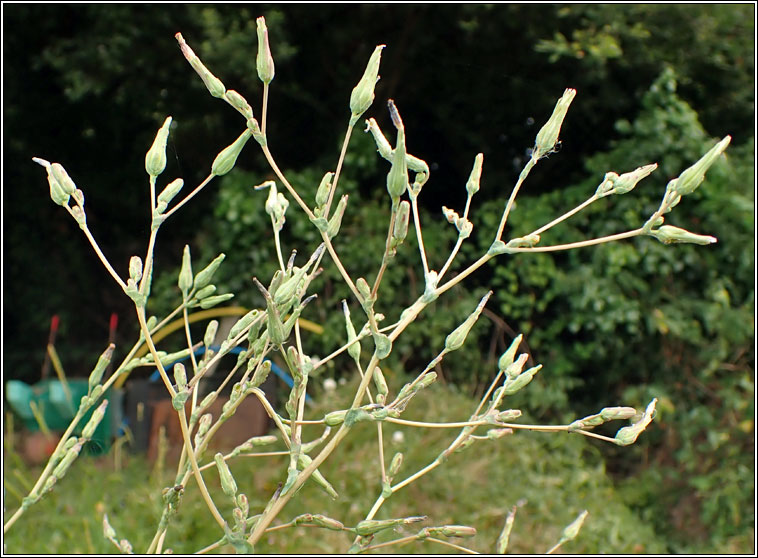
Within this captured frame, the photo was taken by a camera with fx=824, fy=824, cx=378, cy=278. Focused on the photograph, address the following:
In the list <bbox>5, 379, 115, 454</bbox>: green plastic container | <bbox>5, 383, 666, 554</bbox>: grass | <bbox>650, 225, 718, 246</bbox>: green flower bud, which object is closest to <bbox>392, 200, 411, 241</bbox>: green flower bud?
<bbox>650, 225, 718, 246</bbox>: green flower bud

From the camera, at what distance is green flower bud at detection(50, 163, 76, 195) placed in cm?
61

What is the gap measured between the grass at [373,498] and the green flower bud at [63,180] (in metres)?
1.99

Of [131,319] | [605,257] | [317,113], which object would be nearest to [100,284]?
[131,319]

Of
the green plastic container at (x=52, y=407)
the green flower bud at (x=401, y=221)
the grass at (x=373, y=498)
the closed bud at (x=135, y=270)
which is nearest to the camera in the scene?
the green flower bud at (x=401, y=221)

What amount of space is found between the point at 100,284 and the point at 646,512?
11.1ft

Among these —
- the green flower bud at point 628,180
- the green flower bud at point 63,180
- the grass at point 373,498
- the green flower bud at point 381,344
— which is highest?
the green flower bud at point 63,180

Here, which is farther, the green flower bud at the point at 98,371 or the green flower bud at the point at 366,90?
the green flower bud at the point at 98,371

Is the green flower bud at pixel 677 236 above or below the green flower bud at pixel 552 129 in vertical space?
below

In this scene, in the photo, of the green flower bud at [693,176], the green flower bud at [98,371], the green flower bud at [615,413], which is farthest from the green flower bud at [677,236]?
the green flower bud at [98,371]

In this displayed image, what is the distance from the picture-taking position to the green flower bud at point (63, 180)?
2.00ft

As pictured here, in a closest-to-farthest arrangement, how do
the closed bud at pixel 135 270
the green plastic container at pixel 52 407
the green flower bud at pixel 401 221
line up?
1. the green flower bud at pixel 401 221
2. the closed bud at pixel 135 270
3. the green plastic container at pixel 52 407

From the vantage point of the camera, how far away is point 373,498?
2.78 metres

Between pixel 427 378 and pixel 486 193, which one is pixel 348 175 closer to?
pixel 486 193

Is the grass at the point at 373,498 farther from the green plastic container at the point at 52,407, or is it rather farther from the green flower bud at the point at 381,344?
the green flower bud at the point at 381,344
